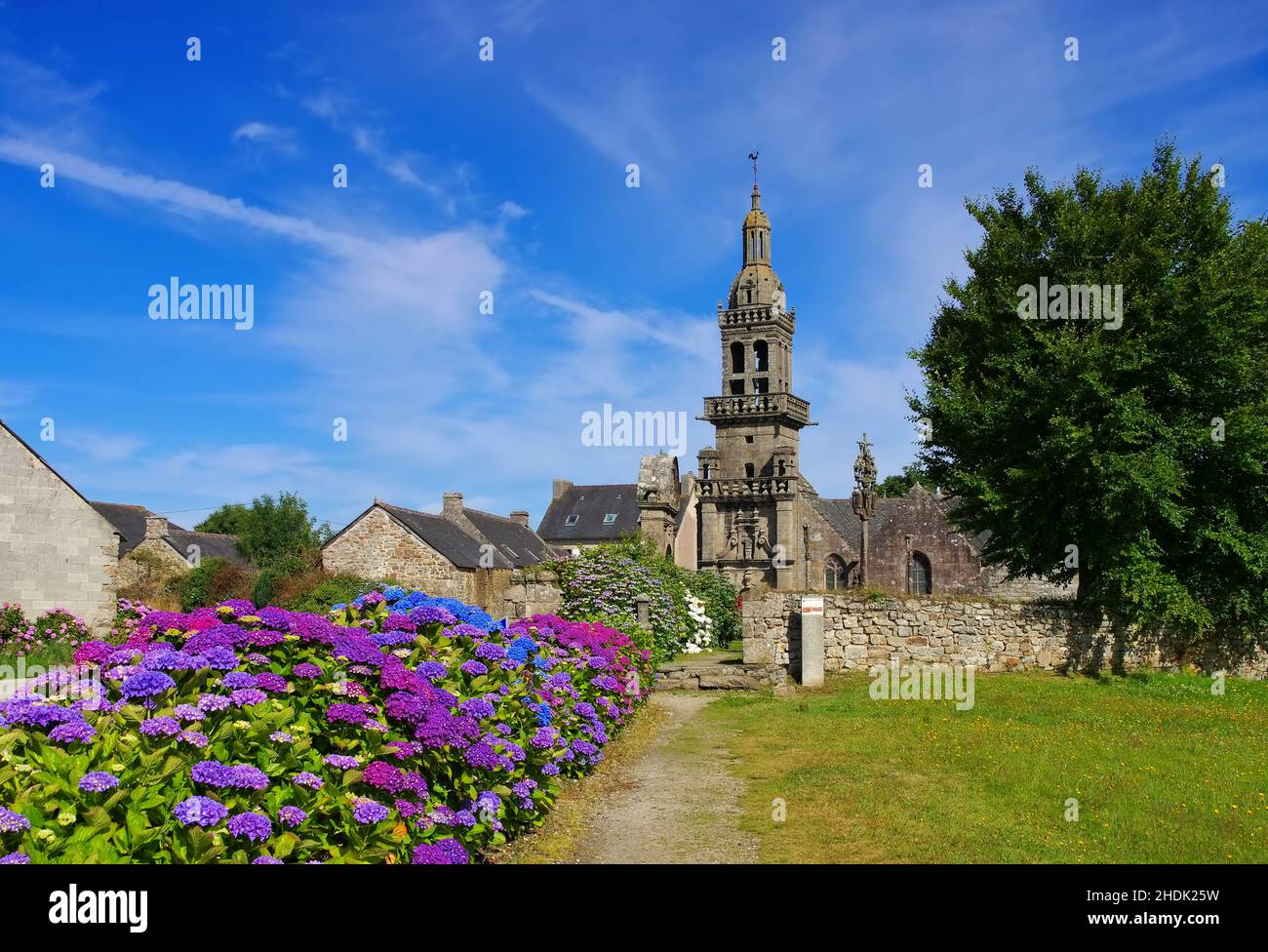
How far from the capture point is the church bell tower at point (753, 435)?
41812 millimetres

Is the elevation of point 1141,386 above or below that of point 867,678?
above

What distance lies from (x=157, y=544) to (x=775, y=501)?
31.9 metres

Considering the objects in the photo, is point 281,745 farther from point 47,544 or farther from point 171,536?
point 171,536

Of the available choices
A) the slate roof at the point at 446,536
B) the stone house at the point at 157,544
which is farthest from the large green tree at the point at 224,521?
the slate roof at the point at 446,536

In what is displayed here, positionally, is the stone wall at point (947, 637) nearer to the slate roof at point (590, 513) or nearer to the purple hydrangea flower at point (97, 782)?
the purple hydrangea flower at point (97, 782)

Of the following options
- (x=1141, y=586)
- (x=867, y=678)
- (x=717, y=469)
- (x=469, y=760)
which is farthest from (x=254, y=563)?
(x=469, y=760)

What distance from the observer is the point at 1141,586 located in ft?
57.7

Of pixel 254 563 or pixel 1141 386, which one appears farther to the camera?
pixel 254 563

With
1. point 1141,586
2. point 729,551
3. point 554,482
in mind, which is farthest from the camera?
point 554,482

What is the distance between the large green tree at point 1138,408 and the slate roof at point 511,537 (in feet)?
91.3

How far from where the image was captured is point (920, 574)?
41500 mm

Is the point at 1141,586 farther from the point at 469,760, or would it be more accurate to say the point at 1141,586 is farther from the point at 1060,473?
the point at 469,760

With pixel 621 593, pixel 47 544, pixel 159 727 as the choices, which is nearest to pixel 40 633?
pixel 47 544
